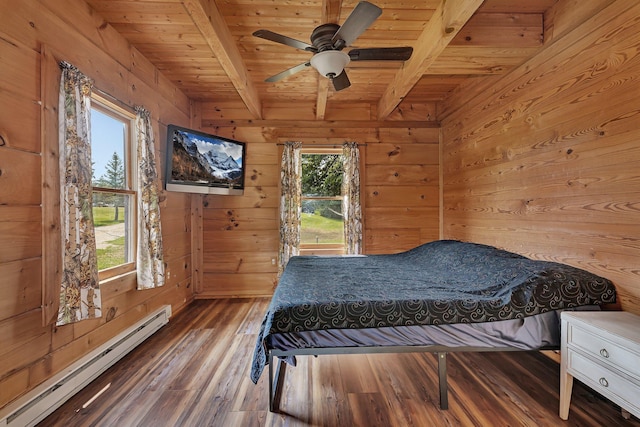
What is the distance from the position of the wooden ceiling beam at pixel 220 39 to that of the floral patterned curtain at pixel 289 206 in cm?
91

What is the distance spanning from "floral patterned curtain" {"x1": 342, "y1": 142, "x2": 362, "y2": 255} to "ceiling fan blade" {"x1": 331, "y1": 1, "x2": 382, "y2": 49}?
1953mm

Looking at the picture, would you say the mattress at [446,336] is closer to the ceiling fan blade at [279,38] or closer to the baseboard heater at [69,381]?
the baseboard heater at [69,381]

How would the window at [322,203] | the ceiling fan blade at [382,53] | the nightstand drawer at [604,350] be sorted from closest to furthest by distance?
the nightstand drawer at [604,350], the ceiling fan blade at [382,53], the window at [322,203]

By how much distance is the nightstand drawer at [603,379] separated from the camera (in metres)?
1.23

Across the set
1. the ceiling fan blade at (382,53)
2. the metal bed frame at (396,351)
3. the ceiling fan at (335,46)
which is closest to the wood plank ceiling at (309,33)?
the ceiling fan at (335,46)

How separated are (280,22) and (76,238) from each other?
6.83 ft

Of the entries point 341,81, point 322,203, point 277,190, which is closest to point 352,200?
point 322,203

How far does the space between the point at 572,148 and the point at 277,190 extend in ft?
9.92

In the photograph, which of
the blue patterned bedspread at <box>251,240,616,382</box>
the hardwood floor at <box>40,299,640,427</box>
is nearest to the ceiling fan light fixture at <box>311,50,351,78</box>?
the blue patterned bedspread at <box>251,240,616,382</box>

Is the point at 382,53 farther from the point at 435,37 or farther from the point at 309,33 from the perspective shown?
the point at 309,33

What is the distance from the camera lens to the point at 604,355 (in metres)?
1.33

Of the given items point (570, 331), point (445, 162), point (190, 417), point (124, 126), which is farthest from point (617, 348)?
point (124, 126)

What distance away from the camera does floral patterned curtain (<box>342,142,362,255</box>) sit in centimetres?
367

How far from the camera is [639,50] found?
4.96 ft
